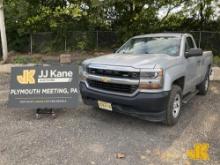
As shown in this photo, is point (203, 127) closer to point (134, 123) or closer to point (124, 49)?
point (134, 123)

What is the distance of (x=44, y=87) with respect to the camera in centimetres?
498

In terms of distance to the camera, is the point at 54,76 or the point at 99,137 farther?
the point at 54,76

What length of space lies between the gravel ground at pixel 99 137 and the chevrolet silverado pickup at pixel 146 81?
38 cm

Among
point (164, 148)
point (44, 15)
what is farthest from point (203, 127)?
point (44, 15)

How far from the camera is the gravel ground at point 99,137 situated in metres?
3.62

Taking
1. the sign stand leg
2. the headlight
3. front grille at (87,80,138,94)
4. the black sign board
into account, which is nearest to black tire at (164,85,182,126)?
the headlight

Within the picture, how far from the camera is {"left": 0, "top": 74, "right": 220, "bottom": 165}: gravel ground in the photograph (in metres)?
3.62

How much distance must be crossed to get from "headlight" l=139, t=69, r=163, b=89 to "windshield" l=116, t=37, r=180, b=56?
1.14 meters

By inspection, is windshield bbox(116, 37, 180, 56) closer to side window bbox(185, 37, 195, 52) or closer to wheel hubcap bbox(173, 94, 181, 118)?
side window bbox(185, 37, 195, 52)

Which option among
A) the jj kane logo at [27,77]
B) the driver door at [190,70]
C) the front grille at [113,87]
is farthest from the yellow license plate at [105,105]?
the driver door at [190,70]

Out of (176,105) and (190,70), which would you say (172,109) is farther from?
(190,70)

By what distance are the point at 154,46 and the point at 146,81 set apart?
1.58 meters

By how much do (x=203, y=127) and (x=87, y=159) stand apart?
2.42m

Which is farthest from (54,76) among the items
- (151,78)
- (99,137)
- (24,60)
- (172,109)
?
(24,60)
